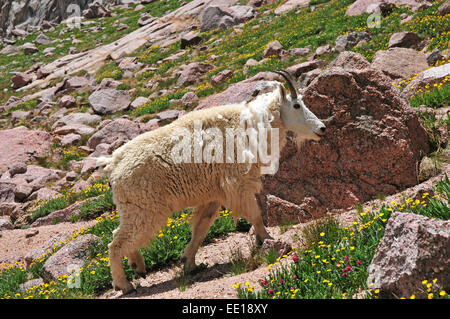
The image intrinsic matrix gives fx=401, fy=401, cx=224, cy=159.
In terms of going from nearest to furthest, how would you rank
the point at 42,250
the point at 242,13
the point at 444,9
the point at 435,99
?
the point at 435,99 → the point at 42,250 → the point at 444,9 → the point at 242,13

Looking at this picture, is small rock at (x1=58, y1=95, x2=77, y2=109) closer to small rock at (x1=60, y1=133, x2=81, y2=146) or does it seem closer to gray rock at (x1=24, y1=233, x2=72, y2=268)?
small rock at (x1=60, y1=133, x2=81, y2=146)

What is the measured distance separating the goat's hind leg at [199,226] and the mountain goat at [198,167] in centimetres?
2

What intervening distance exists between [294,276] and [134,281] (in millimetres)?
3116

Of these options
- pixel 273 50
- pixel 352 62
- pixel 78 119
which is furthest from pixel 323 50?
pixel 78 119

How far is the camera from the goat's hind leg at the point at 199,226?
6570 mm

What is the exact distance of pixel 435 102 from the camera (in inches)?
331

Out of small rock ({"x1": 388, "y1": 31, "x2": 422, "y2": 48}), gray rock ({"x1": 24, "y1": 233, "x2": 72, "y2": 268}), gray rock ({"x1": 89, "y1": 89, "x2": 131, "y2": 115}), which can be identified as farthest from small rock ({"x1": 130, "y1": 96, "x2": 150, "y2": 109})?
gray rock ({"x1": 24, "y1": 233, "x2": 72, "y2": 268})

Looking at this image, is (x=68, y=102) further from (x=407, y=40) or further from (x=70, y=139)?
(x=407, y=40)

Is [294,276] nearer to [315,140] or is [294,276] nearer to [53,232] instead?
[315,140]

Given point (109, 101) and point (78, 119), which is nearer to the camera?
point (78, 119)

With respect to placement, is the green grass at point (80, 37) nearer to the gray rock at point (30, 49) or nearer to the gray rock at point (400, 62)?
the gray rock at point (30, 49)

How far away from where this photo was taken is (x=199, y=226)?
22.0 ft

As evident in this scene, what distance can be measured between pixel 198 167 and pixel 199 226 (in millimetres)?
1139

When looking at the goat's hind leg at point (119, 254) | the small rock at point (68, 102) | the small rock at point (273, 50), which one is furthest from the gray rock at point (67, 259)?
the small rock at point (68, 102)
